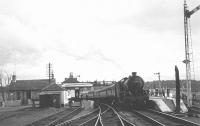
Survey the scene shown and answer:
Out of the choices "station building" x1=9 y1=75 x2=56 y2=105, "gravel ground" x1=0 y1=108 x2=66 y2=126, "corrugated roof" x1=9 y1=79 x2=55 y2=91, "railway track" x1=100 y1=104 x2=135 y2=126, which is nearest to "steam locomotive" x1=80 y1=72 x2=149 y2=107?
"railway track" x1=100 y1=104 x2=135 y2=126

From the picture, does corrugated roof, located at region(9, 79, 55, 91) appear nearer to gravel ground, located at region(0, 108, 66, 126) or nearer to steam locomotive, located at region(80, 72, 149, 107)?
gravel ground, located at region(0, 108, 66, 126)

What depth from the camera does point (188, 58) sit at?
2914 cm

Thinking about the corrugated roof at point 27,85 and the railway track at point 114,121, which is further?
the corrugated roof at point 27,85

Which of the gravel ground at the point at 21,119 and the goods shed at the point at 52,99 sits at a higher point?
the goods shed at the point at 52,99

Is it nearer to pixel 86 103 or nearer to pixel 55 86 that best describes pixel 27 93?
pixel 55 86

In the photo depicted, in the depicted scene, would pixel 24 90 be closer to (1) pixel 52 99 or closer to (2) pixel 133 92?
(1) pixel 52 99

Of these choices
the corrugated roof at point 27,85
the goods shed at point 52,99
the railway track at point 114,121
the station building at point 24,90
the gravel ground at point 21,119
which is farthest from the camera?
the corrugated roof at point 27,85

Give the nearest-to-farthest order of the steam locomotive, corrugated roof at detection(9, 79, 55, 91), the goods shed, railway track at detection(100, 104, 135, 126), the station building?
1. railway track at detection(100, 104, 135, 126)
2. the steam locomotive
3. the goods shed
4. the station building
5. corrugated roof at detection(9, 79, 55, 91)

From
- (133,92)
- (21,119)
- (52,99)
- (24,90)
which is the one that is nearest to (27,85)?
(24,90)

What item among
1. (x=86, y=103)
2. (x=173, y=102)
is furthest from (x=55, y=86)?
(x=173, y=102)

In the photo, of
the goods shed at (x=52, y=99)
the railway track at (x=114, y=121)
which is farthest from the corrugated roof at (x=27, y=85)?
the railway track at (x=114, y=121)

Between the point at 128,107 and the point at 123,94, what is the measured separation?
134 centimetres

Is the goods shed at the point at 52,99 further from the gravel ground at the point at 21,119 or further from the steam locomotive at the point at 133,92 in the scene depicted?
the steam locomotive at the point at 133,92

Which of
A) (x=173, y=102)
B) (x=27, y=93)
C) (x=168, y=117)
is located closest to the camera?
(x=168, y=117)
